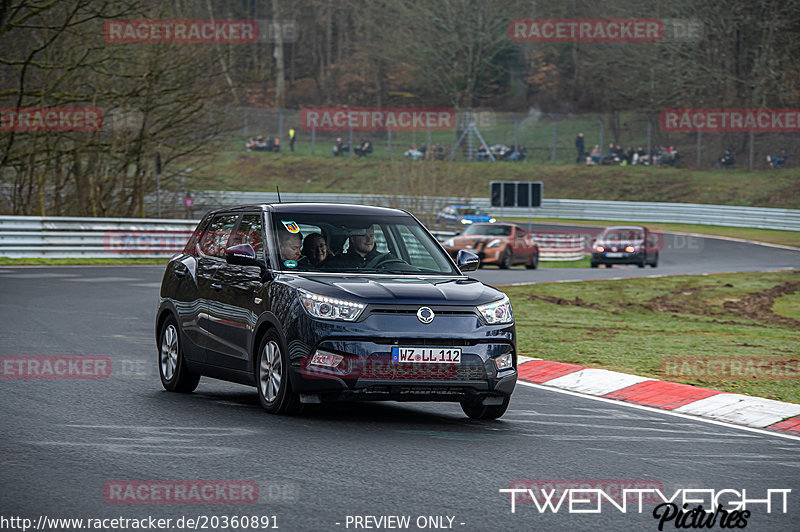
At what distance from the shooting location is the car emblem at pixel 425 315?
832 centimetres

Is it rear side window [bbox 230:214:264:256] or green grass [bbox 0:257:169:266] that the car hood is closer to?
rear side window [bbox 230:214:264:256]

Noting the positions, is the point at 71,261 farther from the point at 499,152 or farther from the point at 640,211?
the point at 499,152

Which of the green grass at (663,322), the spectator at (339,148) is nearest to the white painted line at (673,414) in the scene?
the green grass at (663,322)

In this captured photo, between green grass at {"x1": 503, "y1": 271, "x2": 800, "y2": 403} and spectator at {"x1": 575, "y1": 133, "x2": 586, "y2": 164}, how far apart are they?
3979 cm

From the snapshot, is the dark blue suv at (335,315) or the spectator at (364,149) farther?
the spectator at (364,149)

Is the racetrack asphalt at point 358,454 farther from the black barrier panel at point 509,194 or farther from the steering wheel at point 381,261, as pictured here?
the black barrier panel at point 509,194

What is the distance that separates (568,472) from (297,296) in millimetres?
2504

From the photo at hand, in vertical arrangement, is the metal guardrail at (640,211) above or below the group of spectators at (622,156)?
below

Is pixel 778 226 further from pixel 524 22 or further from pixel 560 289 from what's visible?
pixel 560 289
